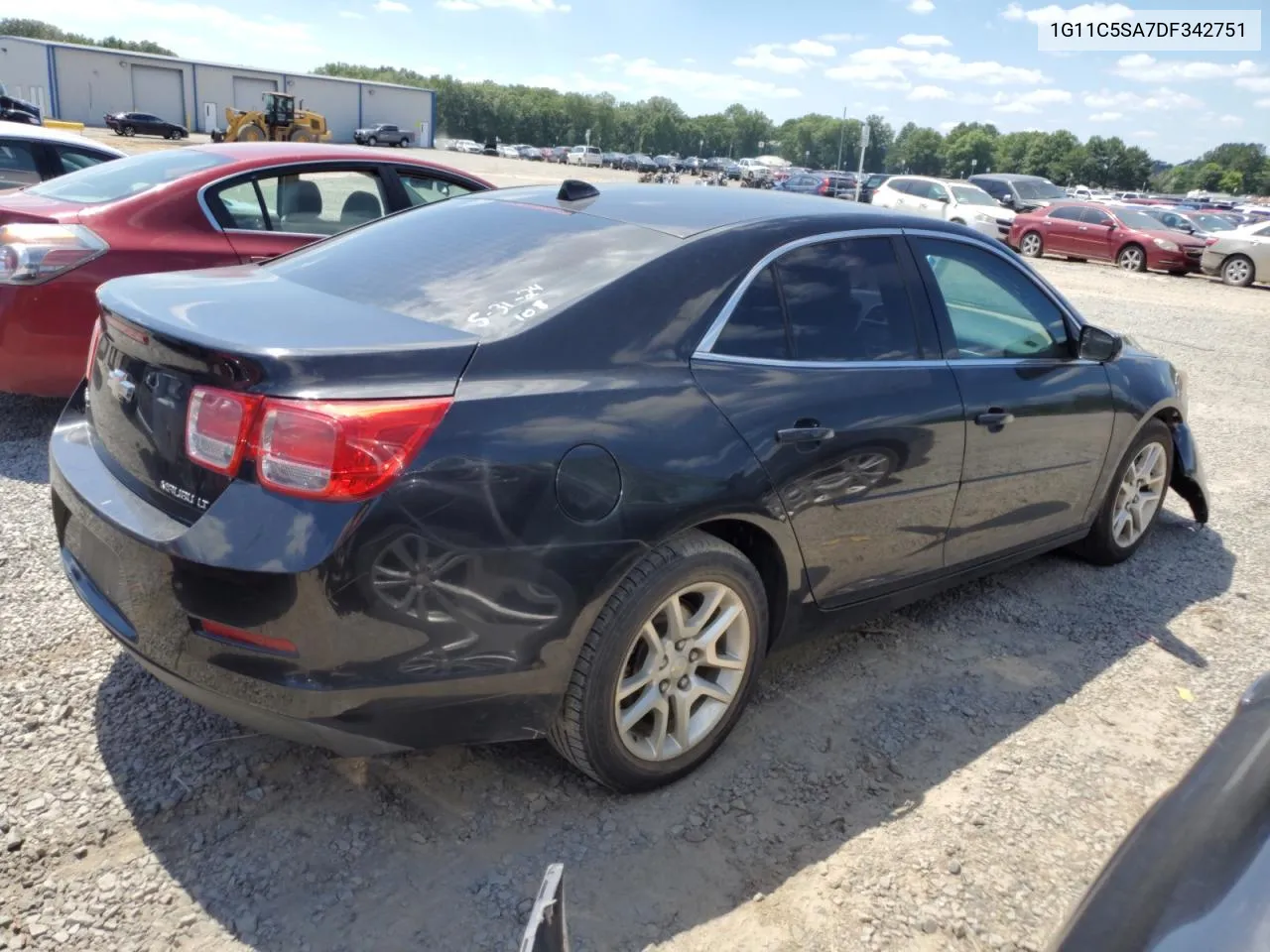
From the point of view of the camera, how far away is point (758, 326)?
115 inches

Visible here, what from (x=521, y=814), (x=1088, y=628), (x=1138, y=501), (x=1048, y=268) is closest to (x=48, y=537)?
(x=521, y=814)

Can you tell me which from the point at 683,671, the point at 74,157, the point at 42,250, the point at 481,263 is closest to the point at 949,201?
the point at 74,157

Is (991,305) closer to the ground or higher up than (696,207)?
closer to the ground

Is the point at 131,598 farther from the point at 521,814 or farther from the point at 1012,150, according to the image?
the point at 1012,150

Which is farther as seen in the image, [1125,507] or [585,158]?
[585,158]

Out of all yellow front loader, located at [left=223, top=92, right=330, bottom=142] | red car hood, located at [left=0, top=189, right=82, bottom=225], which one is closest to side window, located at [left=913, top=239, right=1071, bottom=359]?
red car hood, located at [left=0, top=189, right=82, bottom=225]

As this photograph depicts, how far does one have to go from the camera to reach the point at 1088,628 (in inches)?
162

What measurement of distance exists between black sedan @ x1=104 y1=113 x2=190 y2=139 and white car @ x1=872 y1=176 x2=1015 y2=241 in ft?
156

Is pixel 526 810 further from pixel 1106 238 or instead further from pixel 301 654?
pixel 1106 238

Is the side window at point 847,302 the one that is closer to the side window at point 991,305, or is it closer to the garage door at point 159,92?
the side window at point 991,305

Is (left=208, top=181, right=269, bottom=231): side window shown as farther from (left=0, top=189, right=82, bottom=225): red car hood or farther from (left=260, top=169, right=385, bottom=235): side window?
(left=0, top=189, right=82, bottom=225): red car hood

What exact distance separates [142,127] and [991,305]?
6314cm

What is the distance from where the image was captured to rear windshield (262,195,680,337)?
263 cm

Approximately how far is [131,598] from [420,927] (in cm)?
104
